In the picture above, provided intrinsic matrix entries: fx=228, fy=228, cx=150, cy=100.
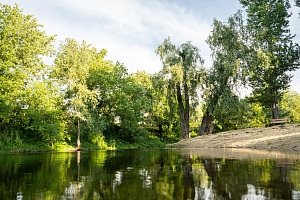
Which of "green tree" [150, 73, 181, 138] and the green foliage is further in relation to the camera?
the green foliage

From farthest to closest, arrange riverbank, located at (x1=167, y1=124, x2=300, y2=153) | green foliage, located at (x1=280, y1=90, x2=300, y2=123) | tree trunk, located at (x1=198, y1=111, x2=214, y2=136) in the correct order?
green foliage, located at (x1=280, y1=90, x2=300, y2=123) → tree trunk, located at (x1=198, y1=111, x2=214, y2=136) → riverbank, located at (x1=167, y1=124, x2=300, y2=153)

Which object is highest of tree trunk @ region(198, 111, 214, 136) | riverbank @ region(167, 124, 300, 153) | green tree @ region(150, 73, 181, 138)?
green tree @ region(150, 73, 181, 138)

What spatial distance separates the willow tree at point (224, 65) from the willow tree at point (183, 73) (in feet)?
4.70

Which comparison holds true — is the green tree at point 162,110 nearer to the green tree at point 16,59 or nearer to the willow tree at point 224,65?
the willow tree at point 224,65

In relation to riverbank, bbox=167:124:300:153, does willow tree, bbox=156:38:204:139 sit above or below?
above

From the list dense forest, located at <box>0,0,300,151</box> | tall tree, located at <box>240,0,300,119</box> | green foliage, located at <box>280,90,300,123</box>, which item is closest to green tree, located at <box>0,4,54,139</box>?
dense forest, located at <box>0,0,300,151</box>

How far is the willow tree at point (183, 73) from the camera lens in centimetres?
2234

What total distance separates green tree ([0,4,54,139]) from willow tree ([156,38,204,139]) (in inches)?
516

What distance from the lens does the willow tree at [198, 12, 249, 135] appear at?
21.3 metres

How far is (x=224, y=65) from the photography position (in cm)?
2091

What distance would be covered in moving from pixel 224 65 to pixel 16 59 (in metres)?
19.5

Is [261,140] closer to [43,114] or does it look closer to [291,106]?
[43,114]

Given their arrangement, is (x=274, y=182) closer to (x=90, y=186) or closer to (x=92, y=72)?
(x=90, y=186)

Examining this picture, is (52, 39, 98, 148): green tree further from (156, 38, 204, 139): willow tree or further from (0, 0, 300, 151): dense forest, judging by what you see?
(156, 38, 204, 139): willow tree
